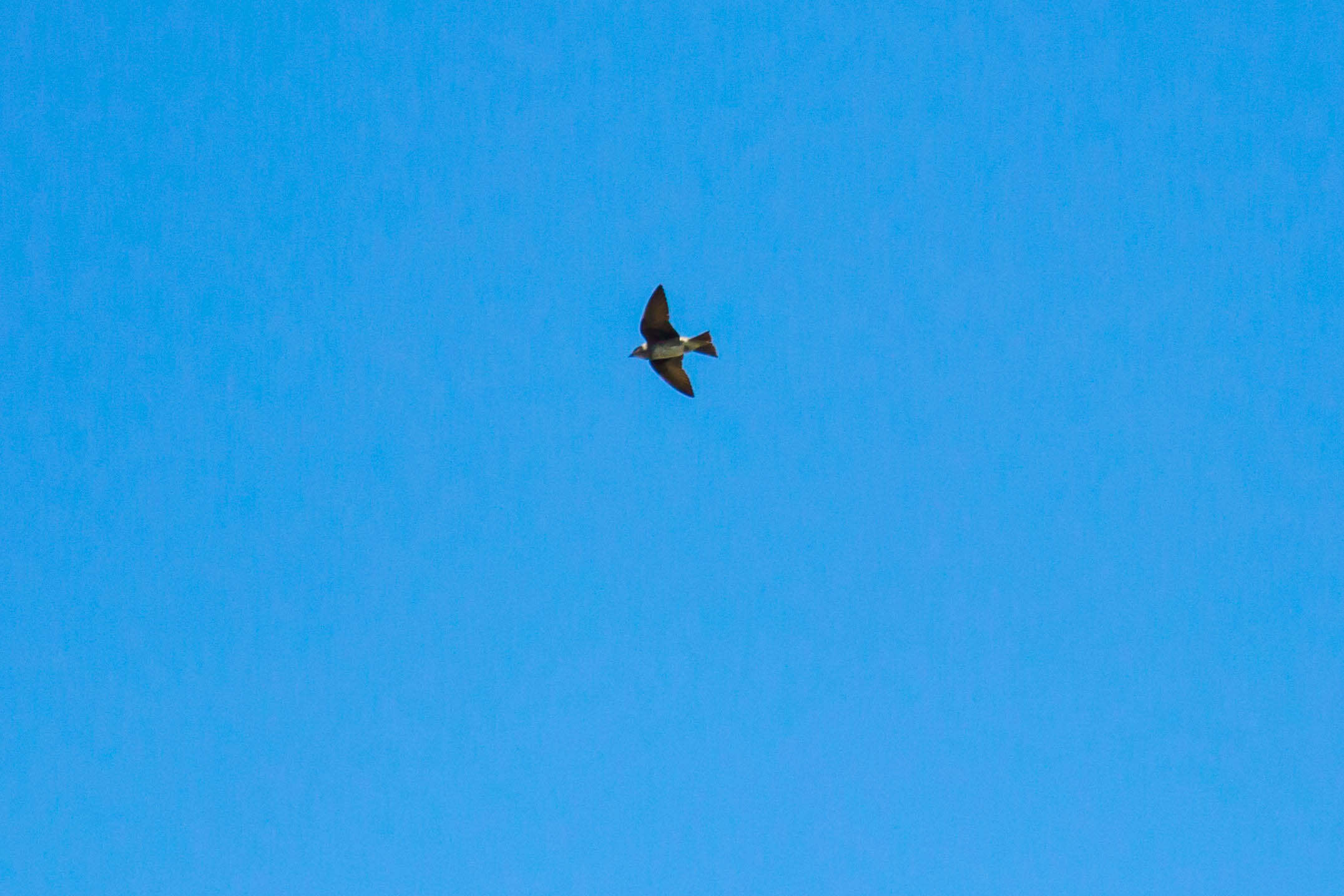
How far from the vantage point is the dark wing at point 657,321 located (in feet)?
89.8

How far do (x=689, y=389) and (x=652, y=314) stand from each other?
1.66m

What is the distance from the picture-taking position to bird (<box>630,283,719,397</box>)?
89.9 feet

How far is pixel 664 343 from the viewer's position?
27.7m

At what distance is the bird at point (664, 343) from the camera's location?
2741 centimetres

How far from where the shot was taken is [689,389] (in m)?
28.5

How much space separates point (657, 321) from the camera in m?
27.5

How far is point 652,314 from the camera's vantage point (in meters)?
27.4

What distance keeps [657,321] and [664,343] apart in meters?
0.42

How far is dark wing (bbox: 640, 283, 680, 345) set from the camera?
1077 inches
